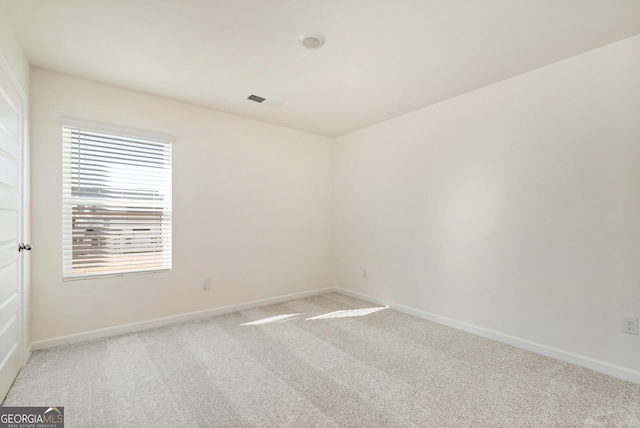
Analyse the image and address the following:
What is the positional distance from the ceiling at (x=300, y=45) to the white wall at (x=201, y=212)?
335 millimetres

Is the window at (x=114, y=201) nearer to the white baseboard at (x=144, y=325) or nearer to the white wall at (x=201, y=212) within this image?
the white wall at (x=201, y=212)

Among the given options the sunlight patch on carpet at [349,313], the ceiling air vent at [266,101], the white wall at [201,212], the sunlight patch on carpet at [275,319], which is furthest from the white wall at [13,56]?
the sunlight patch on carpet at [349,313]

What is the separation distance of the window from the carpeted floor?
2.55ft

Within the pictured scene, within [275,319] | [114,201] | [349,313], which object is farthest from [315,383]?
[114,201]

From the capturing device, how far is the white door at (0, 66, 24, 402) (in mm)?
1929

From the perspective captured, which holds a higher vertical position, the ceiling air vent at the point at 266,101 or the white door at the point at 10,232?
the ceiling air vent at the point at 266,101

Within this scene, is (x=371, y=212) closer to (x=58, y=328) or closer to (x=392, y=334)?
(x=392, y=334)

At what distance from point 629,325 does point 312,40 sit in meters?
3.12

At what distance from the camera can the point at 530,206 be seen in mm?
2715

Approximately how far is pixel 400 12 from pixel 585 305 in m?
2.62

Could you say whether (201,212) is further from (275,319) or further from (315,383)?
(315,383)

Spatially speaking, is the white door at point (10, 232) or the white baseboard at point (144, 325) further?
the white baseboard at point (144, 325)

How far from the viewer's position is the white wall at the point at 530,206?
2.28m

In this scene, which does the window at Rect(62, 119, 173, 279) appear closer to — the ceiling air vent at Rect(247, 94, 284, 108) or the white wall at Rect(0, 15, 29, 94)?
the white wall at Rect(0, 15, 29, 94)
